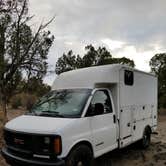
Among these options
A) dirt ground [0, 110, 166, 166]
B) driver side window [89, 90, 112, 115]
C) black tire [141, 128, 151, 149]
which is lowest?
dirt ground [0, 110, 166, 166]

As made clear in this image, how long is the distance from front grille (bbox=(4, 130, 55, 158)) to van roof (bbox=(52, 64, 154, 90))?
2.03m

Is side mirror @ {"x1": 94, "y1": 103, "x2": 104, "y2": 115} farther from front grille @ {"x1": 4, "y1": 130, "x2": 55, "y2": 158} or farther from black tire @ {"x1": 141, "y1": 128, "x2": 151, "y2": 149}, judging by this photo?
black tire @ {"x1": 141, "y1": 128, "x2": 151, "y2": 149}

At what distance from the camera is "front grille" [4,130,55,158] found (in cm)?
526

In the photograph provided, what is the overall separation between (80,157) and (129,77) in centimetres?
308

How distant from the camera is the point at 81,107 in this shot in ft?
19.6

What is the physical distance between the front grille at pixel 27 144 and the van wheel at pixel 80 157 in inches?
16.2

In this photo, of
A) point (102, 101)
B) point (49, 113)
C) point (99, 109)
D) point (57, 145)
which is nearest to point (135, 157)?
point (102, 101)

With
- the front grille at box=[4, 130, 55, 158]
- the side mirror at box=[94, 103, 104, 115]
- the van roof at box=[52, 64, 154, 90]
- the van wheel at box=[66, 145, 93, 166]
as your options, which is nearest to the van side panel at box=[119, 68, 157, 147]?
the van roof at box=[52, 64, 154, 90]

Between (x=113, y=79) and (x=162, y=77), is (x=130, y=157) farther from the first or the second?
(x=162, y=77)

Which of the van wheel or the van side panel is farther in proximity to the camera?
the van side panel

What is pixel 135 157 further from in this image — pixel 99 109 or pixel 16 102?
pixel 16 102

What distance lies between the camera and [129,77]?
308 inches

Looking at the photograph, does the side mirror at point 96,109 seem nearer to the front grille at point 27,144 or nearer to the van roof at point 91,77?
the van roof at point 91,77

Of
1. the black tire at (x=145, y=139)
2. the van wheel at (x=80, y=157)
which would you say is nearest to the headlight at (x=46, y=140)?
the van wheel at (x=80, y=157)
